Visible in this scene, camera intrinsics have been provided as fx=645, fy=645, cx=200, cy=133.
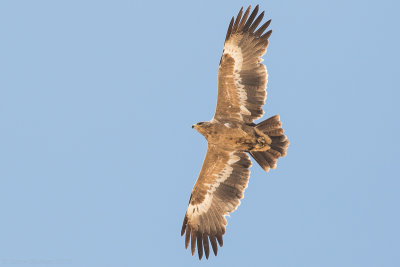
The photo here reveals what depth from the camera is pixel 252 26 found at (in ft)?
44.6

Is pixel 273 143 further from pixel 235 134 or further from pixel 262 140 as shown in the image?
pixel 235 134

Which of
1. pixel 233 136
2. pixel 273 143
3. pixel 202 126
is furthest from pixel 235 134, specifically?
pixel 273 143

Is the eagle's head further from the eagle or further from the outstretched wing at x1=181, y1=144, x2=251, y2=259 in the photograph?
the outstretched wing at x1=181, y1=144, x2=251, y2=259

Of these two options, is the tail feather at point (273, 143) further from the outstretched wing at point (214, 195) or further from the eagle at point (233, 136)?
the outstretched wing at point (214, 195)

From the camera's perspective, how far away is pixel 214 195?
1443 cm

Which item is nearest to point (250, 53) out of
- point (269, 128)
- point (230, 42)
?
point (230, 42)

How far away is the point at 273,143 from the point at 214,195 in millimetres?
1835

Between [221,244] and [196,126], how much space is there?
2.66 m

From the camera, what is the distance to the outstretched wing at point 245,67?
13523mm

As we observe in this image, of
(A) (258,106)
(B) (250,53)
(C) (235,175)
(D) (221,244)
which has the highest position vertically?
(B) (250,53)

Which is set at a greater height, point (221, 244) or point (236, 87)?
point (236, 87)

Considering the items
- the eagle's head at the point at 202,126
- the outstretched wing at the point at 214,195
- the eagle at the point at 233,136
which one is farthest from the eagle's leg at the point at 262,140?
the eagle's head at the point at 202,126

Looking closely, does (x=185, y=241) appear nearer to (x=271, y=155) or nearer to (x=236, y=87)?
(x=271, y=155)

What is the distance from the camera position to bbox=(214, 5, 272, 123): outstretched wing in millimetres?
13523
